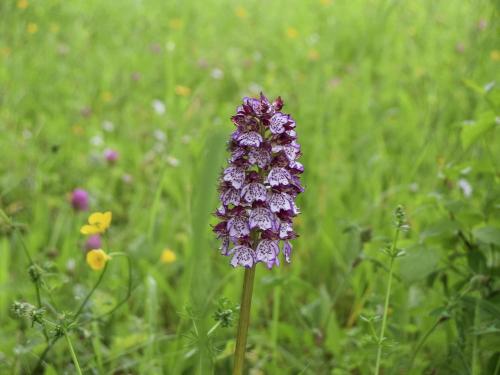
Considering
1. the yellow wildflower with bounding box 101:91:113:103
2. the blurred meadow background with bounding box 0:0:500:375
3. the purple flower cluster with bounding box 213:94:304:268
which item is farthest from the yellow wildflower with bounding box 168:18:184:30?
the purple flower cluster with bounding box 213:94:304:268

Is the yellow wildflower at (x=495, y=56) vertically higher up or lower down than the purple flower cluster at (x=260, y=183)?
higher up

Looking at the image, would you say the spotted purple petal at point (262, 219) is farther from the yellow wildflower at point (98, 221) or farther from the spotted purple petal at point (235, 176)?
the yellow wildflower at point (98, 221)

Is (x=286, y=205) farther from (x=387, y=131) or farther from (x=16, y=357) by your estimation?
(x=387, y=131)

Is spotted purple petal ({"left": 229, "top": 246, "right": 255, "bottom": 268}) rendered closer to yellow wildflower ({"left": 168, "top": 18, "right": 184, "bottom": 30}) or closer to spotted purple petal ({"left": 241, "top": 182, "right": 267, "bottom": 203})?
spotted purple petal ({"left": 241, "top": 182, "right": 267, "bottom": 203})

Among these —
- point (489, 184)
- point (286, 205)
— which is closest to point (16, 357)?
point (286, 205)

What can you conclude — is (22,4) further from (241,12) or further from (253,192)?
(253,192)

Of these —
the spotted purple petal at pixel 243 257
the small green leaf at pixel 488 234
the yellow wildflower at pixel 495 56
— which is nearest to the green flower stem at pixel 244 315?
the spotted purple petal at pixel 243 257
